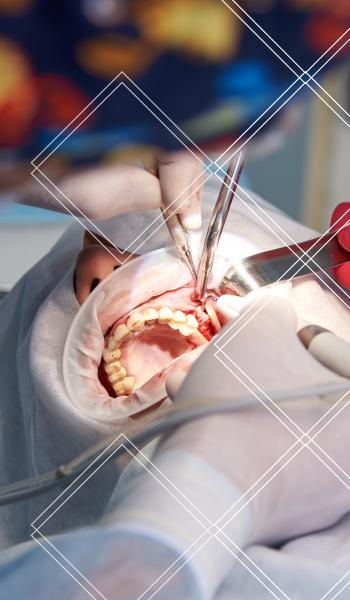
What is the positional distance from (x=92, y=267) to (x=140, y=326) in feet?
0.47

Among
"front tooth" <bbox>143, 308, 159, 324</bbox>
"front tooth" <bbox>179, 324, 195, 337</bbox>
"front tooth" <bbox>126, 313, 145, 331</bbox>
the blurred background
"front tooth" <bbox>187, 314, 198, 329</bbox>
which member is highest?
the blurred background

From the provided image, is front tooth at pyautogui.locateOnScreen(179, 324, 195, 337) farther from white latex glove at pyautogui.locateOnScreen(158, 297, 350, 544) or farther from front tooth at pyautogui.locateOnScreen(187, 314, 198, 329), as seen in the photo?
white latex glove at pyautogui.locateOnScreen(158, 297, 350, 544)

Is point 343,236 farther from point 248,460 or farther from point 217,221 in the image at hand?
point 248,460

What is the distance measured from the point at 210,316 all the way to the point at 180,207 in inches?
7.3

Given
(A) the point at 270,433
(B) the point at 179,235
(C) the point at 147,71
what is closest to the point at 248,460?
(A) the point at 270,433

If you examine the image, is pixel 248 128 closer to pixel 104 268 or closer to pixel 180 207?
pixel 180 207

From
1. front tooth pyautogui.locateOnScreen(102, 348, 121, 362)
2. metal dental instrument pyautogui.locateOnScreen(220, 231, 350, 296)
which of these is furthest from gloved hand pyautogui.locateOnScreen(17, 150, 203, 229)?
front tooth pyautogui.locateOnScreen(102, 348, 121, 362)

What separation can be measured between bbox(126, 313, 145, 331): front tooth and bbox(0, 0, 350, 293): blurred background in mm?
449

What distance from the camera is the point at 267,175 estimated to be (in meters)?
1.56

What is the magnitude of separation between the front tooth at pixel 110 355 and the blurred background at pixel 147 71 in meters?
0.49

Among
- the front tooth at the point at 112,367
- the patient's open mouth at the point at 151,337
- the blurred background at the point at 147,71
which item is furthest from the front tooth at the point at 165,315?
the blurred background at the point at 147,71

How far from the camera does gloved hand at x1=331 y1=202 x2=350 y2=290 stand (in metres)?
0.77

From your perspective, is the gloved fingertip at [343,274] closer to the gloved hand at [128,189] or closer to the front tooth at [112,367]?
the gloved hand at [128,189]

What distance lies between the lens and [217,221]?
0.67 metres
